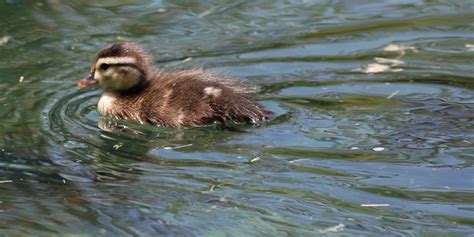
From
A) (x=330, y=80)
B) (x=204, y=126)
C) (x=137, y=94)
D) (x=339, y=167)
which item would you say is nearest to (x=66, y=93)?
(x=137, y=94)

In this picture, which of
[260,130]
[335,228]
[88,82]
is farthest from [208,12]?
[335,228]

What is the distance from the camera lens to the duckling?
7441 millimetres

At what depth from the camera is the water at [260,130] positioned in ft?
19.2

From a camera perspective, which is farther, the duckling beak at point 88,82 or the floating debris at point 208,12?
the floating debris at point 208,12

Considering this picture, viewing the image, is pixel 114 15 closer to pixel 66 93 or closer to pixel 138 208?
pixel 66 93

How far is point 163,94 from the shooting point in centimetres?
769

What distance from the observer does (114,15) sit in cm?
1038

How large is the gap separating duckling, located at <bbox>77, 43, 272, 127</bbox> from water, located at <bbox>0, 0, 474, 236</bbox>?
0.12 meters

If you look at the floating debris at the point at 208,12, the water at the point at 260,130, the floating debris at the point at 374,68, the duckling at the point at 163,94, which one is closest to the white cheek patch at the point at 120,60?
the duckling at the point at 163,94

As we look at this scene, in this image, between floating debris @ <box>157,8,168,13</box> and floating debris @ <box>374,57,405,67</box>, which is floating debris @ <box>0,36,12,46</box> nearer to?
floating debris @ <box>157,8,168,13</box>

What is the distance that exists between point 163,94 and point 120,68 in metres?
0.36

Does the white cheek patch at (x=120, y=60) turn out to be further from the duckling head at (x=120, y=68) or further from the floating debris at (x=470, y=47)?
the floating debris at (x=470, y=47)

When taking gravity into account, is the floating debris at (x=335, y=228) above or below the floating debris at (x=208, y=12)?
below

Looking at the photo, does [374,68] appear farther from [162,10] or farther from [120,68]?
[162,10]
